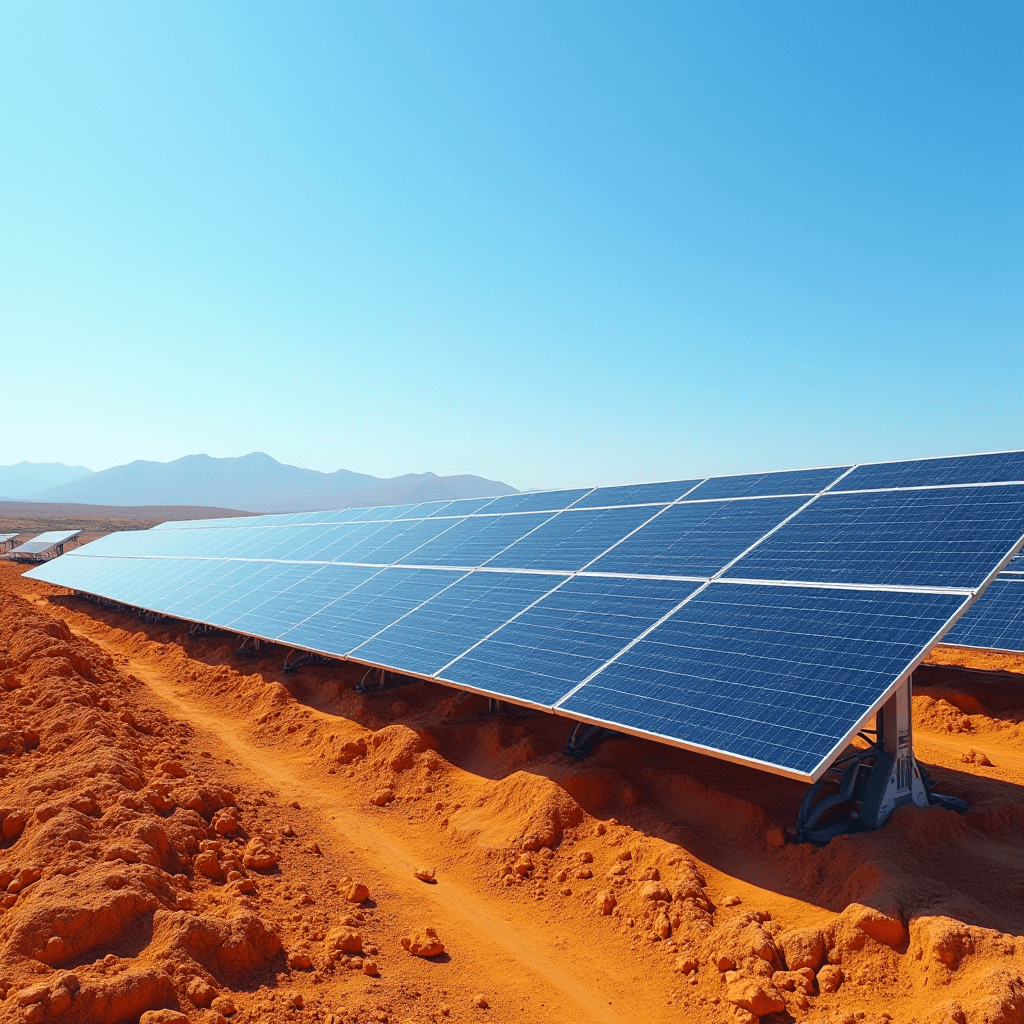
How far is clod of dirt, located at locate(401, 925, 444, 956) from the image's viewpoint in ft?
23.4

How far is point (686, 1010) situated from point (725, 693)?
3127 mm

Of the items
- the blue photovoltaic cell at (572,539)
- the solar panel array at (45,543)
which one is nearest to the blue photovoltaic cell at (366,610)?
the blue photovoltaic cell at (572,539)

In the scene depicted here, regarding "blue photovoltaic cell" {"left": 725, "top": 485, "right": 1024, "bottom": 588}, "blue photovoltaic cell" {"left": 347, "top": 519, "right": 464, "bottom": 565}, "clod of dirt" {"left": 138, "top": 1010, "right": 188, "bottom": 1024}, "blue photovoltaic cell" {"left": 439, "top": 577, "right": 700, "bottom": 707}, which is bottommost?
"clod of dirt" {"left": 138, "top": 1010, "right": 188, "bottom": 1024}

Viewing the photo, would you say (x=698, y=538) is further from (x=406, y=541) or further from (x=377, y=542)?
(x=377, y=542)

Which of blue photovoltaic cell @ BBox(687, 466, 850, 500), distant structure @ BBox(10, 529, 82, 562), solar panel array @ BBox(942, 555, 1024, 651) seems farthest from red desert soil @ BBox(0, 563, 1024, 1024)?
distant structure @ BBox(10, 529, 82, 562)

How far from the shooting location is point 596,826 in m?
9.12

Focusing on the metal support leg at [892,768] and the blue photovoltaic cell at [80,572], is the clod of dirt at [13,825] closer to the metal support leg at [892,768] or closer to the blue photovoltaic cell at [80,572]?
the metal support leg at [892,768]

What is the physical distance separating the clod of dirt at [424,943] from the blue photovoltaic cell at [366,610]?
7.12 meters

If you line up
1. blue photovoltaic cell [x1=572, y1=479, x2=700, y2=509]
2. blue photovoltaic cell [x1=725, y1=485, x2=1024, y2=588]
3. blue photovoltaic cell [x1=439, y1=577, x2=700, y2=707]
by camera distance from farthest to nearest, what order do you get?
blue photovoltaic cell [x1=572, y1=479, x2=700, y2=509]
blue photovoltaic cell [x1=439, y1=577, x2=700, y2=707]
blue photovoltaic cell [x1=725, y1=485, x2=1024, y2=588]

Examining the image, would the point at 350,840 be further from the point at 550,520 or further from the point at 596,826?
the point at 550,520

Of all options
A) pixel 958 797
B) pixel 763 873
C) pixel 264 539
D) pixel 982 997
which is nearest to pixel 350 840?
pixel 763 873

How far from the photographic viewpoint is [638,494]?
1725 centimetres

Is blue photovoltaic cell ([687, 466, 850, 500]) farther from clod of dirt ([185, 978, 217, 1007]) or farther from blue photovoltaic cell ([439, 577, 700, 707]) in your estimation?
clod of dirt ([185, 978, 217, 1007])

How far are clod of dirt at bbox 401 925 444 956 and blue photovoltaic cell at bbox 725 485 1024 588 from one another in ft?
20.4
